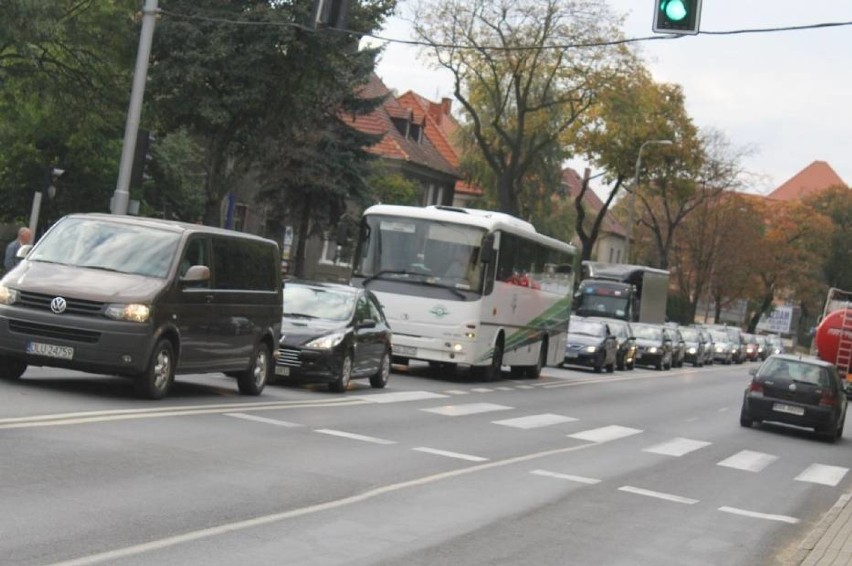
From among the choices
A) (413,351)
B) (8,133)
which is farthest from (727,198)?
(413,351)

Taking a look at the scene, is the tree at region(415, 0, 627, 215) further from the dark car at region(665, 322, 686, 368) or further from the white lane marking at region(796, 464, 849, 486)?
the white lane marking at region(796, 464, 849, 486)

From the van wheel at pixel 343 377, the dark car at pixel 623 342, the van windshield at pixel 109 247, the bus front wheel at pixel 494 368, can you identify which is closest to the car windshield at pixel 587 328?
the dark car at pixel 623 342

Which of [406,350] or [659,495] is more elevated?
[406,350]

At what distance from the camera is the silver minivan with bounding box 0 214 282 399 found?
51.5 ft

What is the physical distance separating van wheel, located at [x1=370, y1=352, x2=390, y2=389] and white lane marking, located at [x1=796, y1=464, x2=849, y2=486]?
6962 millimetres

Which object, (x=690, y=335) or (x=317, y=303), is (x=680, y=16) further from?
(x=690, y=335)

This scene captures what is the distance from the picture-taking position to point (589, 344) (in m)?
44.1

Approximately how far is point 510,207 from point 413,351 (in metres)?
29.6

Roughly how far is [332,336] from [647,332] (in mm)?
35249

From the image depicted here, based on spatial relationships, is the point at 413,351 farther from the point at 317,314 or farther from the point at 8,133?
the point at 8,133

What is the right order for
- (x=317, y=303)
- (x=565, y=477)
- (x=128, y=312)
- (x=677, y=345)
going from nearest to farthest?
(x=565, y=477) < (x=128, y=312) < (x=317, y=303) < (x=677, y=345)

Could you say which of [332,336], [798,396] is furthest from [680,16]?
[798,396]

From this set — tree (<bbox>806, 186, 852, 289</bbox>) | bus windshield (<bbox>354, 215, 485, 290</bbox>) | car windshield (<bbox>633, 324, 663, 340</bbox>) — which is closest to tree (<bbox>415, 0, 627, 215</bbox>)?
car windshield (<bbox>633, 324, 663, 340</bbox>)

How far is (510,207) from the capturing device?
5822cm
